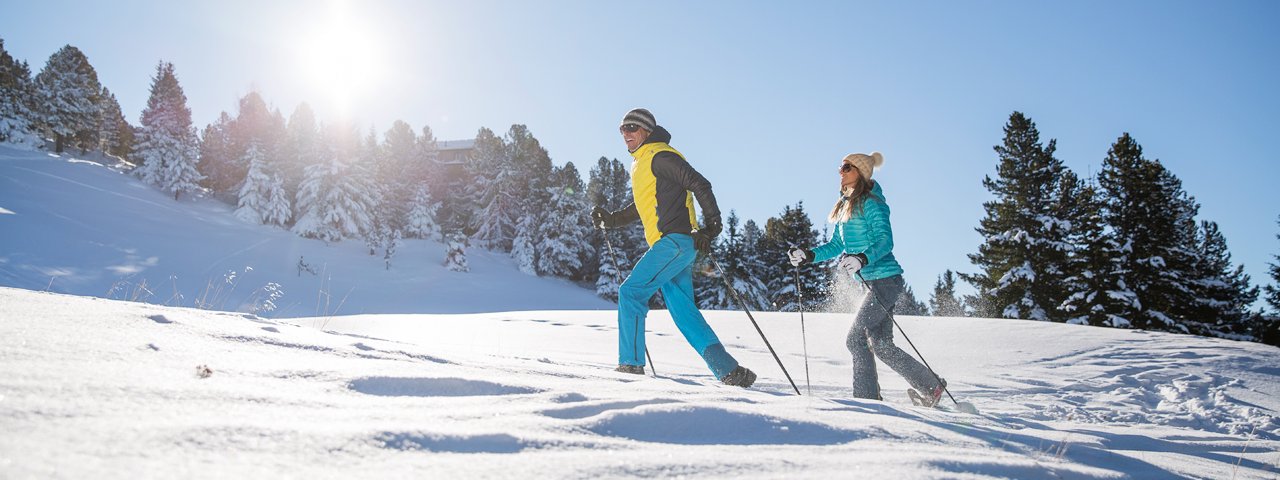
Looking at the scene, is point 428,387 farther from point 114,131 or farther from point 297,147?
point 114,131

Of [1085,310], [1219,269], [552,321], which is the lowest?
[552,321]

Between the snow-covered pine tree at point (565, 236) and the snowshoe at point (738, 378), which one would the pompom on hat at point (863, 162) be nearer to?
the snowshoe at point (738, 378)

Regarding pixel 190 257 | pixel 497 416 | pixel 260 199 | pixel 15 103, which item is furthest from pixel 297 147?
pixel 497 416

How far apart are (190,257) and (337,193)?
34.9 ft

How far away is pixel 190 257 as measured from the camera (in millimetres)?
26797

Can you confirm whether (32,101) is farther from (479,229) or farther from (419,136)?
(479,229)

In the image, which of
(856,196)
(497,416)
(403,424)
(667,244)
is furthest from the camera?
(856,196)

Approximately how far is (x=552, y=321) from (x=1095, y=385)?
22.4 feet

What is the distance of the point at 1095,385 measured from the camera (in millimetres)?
5305

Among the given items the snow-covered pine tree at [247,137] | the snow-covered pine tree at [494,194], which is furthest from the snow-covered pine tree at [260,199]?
the snow-covered pine tree at [494,194]

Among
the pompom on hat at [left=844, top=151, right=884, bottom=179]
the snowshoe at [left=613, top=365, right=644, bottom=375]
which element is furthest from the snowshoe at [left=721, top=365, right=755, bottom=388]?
the pompom on hat at [left=844, top=151, right=884, bottom=179]

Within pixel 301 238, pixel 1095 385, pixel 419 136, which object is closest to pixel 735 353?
pixel 1095 385

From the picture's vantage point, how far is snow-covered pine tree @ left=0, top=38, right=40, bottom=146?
3931 cm

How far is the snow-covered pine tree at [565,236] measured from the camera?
4144 centimetres
